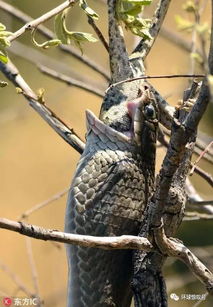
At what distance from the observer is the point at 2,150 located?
15.6 feet

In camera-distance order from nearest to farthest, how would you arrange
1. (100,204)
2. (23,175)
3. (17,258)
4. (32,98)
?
(100,204)
(32,98)
(17,258)
(23,175)

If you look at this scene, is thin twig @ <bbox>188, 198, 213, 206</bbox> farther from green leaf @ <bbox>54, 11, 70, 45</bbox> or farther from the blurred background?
the blurred background

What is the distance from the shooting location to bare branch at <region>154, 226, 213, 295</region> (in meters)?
1.42

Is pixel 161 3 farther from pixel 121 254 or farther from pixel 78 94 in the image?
pixel 78 94

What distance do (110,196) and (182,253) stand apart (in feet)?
0.96

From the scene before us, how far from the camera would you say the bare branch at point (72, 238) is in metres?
1.28

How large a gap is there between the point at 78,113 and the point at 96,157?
287cm

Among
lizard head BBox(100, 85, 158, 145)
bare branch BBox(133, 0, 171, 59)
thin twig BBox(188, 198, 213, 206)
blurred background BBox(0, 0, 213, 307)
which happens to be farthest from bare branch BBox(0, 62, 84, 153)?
blurred background BBox(0, 0, 213, 307)

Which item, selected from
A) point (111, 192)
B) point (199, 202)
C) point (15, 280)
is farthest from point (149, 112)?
point (15, 280)

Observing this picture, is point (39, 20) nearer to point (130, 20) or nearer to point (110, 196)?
point (130, 20)

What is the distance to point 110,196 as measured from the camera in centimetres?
171

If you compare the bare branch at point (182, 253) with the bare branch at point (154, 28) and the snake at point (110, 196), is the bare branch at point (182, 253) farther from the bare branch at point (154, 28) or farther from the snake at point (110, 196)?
the bare branch at point (154, 28)

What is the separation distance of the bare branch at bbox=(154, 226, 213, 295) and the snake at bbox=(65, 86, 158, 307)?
0.23 m

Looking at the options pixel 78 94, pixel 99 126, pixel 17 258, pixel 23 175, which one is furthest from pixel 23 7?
pixel 99 126
